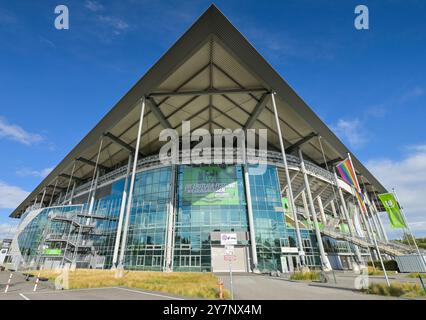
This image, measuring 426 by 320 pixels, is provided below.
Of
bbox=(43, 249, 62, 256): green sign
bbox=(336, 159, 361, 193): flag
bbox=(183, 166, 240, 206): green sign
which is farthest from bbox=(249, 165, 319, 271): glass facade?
bbox=(43, 249, 62, 256): green sign

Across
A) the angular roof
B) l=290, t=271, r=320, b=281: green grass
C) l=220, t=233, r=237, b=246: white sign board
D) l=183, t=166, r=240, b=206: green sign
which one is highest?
the angular roof

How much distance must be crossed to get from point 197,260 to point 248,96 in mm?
19887

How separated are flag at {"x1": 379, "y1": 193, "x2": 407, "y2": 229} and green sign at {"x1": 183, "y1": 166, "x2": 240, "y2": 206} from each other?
581 inches

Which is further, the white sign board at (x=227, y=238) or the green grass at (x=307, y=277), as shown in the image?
the green grass at (x=307, y=277)

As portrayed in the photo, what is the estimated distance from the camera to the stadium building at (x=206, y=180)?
20.5 metres

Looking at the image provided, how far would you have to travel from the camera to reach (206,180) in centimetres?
2794

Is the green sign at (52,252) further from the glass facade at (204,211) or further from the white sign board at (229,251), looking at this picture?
the white sign board at (229,251)

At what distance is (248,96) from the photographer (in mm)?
23875

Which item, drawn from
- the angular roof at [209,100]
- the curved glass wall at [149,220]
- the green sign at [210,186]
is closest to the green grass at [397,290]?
the green sign at [210,186]

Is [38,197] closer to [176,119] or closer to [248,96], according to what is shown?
[176,119]

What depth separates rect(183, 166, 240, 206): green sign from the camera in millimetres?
26609

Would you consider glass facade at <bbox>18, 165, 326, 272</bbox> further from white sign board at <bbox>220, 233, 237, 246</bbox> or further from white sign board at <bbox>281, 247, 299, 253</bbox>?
white sign board at <bbox>220, 233, 237, 246</bbox>

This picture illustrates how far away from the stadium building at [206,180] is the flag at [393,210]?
3.18 m

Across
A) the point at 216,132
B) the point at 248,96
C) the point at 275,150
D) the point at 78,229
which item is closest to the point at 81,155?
the point at 78,229
